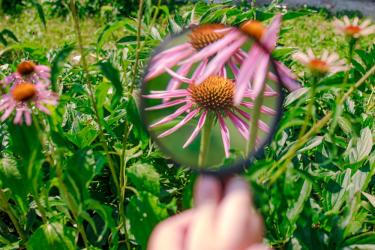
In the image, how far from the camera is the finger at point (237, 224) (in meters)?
0.44

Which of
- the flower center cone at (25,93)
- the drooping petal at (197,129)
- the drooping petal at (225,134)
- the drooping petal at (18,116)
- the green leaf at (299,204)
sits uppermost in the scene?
the flower center cone at (25,93)

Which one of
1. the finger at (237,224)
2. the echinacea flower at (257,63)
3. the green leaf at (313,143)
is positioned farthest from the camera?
the green leaf at (313,143)

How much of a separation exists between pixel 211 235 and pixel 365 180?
814 mm

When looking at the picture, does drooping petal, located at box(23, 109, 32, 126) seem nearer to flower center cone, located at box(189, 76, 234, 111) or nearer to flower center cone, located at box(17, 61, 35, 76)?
flower center cone, located at box(17, 61, 35, 76)

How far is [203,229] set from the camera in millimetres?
456

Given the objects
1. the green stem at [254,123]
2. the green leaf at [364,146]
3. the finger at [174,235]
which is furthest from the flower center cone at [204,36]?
the green leaf at [364,146]

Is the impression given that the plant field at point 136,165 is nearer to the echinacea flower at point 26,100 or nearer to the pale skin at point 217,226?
the echinacea flower at point 26,100

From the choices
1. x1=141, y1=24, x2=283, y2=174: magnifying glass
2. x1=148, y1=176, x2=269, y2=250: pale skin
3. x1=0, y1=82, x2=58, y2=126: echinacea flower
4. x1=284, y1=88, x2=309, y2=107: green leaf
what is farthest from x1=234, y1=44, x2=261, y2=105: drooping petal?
x1=284, y1=88, x2=309, y2=107: green leaf

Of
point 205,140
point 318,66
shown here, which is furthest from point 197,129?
point 318,66

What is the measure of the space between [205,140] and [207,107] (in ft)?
0.21

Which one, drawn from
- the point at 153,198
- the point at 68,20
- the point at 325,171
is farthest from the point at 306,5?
the point at 153,198

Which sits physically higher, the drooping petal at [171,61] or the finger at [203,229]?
the drooping petal at [171,61]

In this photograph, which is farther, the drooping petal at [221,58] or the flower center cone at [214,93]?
the flower center cone at [214,93]

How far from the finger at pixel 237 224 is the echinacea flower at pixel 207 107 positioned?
32 cm
